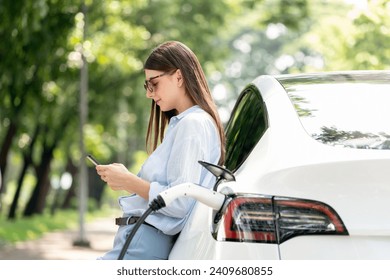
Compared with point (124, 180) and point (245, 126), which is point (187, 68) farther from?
point (124, 180)

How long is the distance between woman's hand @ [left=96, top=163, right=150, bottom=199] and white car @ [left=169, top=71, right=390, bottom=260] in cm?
24

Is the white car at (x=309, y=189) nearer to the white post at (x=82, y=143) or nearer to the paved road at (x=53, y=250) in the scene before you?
Result: the paved road at (x=53, y=250)

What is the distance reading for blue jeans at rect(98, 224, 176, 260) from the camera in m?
3.72

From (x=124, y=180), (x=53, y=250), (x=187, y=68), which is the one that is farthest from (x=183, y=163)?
(x=53, y=250)

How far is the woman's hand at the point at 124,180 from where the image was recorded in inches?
147

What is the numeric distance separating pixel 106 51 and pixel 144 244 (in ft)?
A: 72.5

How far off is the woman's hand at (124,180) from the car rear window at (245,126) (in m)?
0.37

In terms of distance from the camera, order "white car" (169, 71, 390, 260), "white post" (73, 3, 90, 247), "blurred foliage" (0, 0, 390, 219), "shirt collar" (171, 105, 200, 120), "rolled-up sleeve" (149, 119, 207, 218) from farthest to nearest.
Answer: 1. "white post" (73, 3, 90, 247)
2. "blurred foliage" (0, 0, 390, 219)
3. "shirt collar" (171, 105, 200, 120)
4. "rolled-up sleeve" (149, 119, 207, 218)
5. "white car" (169, 71, 390, 260)

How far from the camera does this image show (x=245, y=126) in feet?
13.8

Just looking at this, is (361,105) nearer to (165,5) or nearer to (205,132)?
(205,132)

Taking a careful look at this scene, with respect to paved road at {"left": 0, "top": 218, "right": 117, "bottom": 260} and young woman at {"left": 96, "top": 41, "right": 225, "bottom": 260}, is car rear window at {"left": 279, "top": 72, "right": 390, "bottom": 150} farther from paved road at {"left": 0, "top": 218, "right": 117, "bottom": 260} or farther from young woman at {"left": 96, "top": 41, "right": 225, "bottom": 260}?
paved road at {"left": 0, "top": 218, "right": 117, "bottom": 260}

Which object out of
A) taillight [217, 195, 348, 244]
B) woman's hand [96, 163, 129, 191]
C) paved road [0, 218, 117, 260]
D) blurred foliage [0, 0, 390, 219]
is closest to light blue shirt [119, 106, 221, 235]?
woman's hand [96, 163, 129, 191]

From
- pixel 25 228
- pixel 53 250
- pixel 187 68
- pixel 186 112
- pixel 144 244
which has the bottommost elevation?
pixel 25 228

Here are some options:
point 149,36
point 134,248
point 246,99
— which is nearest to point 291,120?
point 134,248
